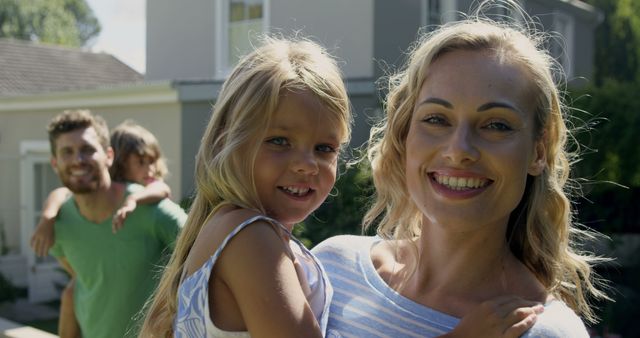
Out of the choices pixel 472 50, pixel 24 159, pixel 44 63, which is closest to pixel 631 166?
pixel 472 50

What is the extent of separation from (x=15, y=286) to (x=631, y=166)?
9.64m

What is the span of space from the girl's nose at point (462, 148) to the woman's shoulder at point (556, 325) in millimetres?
380

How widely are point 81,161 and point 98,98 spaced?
719 centimetres

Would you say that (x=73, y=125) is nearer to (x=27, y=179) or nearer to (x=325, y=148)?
(x=325, y=148)

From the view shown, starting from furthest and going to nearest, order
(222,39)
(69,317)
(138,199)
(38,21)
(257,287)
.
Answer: (38,21), (222,39), (69,317), (138,199), (257,287)

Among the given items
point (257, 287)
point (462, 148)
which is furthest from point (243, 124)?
point (462, 148)

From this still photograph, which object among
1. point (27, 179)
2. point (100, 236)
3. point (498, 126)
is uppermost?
point (498, 126)

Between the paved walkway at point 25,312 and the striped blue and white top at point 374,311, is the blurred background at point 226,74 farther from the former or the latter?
the striped blue and white top at point 374,311

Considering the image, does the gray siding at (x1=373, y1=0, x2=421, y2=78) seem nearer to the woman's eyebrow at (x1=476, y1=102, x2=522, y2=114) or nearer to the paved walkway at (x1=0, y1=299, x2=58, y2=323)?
the paved walkway at (x1=0, y1=299, x2=58, y2=323)

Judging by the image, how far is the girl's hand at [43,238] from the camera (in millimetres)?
3938

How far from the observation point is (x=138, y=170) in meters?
4.61

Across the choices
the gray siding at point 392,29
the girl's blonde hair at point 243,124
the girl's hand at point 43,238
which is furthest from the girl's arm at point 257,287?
the gray siding at point 392,29

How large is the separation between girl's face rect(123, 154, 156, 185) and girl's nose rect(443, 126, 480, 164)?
321 centimetres

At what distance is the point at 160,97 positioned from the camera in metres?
9.75
